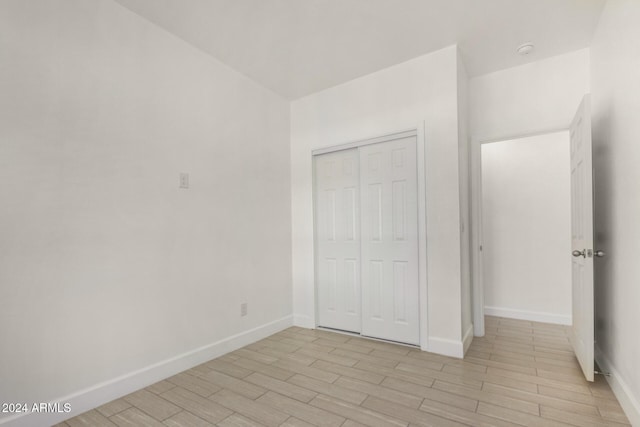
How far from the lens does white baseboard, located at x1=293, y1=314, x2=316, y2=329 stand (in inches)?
142

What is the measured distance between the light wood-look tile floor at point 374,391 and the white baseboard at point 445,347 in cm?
8

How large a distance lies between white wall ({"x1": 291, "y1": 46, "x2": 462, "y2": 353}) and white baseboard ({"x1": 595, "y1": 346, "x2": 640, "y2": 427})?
974 mm

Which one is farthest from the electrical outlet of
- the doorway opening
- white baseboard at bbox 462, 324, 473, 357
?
the doorway opening

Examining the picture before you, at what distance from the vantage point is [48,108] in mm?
1881

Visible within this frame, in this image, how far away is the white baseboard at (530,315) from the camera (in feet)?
11.9

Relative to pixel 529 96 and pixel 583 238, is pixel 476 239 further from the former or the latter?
pixel 529 96

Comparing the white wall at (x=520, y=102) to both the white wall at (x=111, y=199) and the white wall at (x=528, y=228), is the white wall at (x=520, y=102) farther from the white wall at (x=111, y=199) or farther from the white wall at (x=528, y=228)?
the white wall at (x=111, y=199)

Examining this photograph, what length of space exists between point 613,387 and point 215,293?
3030 mm

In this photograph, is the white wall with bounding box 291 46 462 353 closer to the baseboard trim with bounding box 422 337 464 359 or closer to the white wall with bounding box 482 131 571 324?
the baseboard trim with bounding box 422 337 464 359

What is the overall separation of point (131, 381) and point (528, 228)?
14.4 feet

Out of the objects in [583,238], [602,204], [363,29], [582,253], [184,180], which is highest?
[363,29]

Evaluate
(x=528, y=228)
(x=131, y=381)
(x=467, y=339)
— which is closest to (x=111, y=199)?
(x=131, y=381)

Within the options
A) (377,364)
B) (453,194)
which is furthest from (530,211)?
(377,364)

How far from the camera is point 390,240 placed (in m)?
3.12
